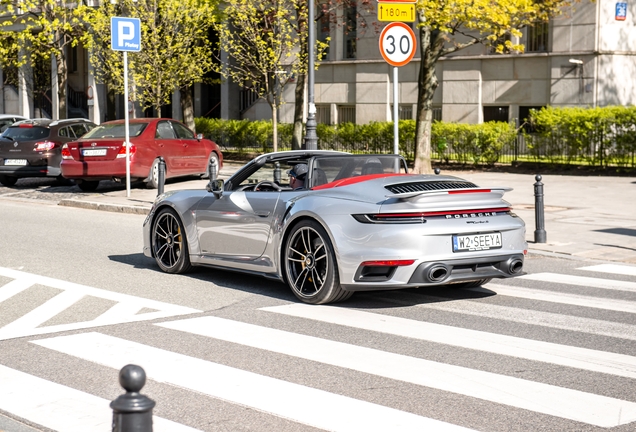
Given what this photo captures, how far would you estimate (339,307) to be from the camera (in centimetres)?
859

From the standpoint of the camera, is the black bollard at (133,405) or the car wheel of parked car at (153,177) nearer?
the black bollard at (133,405)

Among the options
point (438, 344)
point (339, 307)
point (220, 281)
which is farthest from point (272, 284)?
point (438, 344)

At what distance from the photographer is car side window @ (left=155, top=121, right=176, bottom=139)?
22.0 meters

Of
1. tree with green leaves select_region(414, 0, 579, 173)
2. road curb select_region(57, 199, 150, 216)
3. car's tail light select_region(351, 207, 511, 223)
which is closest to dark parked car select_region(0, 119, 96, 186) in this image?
road curb select_region(57, 199, 150, 216)

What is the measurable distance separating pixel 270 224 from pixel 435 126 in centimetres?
1906

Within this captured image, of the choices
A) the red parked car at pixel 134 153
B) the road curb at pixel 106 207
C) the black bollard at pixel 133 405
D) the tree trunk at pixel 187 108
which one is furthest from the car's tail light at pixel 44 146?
the black bollard at pixel 133 405

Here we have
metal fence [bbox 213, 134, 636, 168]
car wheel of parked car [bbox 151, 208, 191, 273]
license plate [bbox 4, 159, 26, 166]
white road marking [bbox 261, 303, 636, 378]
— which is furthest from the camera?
metal fence [bbox 213, 134, 636, 168]

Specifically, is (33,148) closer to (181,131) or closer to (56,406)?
(181,131)

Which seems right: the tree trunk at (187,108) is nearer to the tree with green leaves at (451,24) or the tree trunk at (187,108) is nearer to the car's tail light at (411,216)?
the tree with green leaves at (451,24)

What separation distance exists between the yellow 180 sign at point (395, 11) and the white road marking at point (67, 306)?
19.4ft

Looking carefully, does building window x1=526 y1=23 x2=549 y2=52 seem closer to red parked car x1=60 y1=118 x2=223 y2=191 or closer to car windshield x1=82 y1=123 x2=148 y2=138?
red parked car x1=60 y1=118 x2=223 y2=191

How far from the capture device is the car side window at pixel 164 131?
2197 cm

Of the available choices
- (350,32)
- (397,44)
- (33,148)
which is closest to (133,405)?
(397,44)

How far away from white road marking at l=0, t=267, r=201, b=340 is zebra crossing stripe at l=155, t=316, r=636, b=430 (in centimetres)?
48
